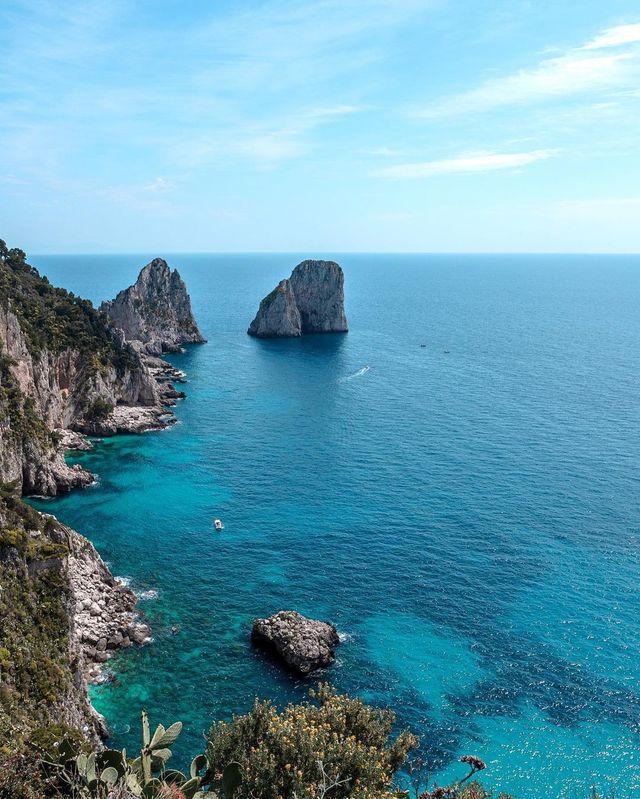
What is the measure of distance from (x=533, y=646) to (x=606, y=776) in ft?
41.1

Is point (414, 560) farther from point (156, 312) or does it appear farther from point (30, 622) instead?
point (156, 312)

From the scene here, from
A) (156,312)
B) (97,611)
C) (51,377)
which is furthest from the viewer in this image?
(156,312)

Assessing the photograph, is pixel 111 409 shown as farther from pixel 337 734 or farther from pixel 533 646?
pixel 337 734

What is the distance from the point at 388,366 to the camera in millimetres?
160250

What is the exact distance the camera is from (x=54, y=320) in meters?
110

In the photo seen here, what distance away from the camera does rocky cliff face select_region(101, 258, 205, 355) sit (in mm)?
167500


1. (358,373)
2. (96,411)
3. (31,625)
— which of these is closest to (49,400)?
(96,411)

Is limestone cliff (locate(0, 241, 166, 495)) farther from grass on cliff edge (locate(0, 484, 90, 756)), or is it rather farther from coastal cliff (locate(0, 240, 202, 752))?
grass on cliff edge (locate(0, 484, 90, 756))

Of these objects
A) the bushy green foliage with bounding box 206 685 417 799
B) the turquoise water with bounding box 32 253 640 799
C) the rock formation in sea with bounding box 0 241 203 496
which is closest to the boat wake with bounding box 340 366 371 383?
the turquoise water with bounding box 32 253 640 799

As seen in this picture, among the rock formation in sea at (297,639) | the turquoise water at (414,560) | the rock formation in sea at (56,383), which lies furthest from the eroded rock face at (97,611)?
the rock formation in sea at (56,383)

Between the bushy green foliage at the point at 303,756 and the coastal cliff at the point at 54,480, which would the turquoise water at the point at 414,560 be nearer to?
the coastal cliff at the point at 54,480

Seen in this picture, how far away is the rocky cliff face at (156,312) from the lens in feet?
550

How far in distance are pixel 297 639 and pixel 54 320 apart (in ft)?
264

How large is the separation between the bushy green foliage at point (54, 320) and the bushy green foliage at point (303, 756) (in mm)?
79317
